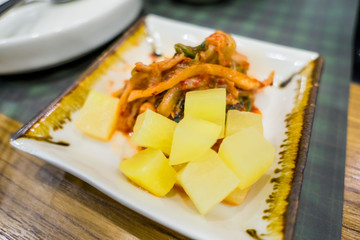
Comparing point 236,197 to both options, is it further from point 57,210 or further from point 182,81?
point 57,210

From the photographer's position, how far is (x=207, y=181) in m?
1.07

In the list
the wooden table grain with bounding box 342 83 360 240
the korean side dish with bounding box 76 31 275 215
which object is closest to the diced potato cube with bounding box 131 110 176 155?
the korean side dish with bounding box 76 31 275 215

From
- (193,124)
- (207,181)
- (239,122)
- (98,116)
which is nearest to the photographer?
(207,181)

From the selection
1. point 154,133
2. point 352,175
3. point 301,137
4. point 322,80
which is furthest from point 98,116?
point 322,80

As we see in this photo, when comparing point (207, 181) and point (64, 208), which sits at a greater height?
point (207, 181)

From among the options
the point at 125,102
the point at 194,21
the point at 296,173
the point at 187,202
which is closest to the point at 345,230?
the point at 296,173

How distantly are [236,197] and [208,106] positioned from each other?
43 cm

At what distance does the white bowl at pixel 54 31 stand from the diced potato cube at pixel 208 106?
1.09 meters

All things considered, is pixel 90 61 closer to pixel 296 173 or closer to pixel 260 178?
pixel 260 178

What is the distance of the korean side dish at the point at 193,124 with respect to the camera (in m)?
1.11

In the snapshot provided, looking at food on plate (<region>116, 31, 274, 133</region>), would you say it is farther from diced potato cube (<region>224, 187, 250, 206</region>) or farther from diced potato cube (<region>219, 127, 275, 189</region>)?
diced potato cube (<region>224, 187, 250, 206</region>)

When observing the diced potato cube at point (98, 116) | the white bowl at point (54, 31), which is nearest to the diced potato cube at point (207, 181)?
the diced potato cube at point (98, 116)

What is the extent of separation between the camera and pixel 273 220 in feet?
3.28

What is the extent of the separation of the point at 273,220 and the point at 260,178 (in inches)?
10.6
